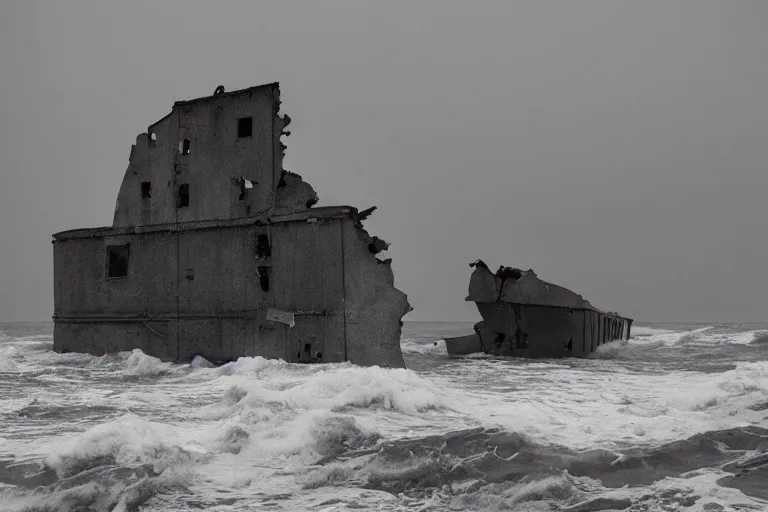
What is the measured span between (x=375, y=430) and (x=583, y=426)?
2.18 meters

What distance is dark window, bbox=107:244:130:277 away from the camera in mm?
13734

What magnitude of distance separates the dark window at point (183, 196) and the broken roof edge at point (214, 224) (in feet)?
1.22

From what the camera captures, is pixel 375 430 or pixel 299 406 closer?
pixel 375 430

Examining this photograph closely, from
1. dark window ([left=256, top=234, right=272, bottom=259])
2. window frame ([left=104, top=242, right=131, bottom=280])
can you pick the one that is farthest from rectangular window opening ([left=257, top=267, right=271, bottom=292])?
window frame ([left=104, top=242, right=131, bottom=280])

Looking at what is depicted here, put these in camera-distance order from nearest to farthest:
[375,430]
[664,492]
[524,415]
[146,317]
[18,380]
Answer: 1. [664,492]
2. [375,430]
3. [524,415]
4. [18,380]
5. [146,317]

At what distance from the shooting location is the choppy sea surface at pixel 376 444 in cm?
505

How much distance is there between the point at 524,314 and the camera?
58.7ft


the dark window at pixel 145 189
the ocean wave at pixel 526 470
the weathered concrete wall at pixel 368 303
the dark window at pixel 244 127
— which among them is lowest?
the ocean wave at pixel 526 470

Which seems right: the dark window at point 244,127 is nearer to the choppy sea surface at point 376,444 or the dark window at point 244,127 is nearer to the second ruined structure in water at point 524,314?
the choppy sea surface at point 376,444

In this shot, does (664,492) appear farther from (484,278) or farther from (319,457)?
(484,278)

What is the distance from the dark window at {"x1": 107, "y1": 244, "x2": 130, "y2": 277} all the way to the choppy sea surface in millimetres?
3176

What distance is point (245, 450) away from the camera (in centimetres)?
629

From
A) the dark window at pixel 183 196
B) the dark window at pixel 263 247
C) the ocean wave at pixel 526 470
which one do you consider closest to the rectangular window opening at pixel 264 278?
the dark window at pixel 263 247

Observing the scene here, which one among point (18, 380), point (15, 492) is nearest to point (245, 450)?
point (15, 492)
